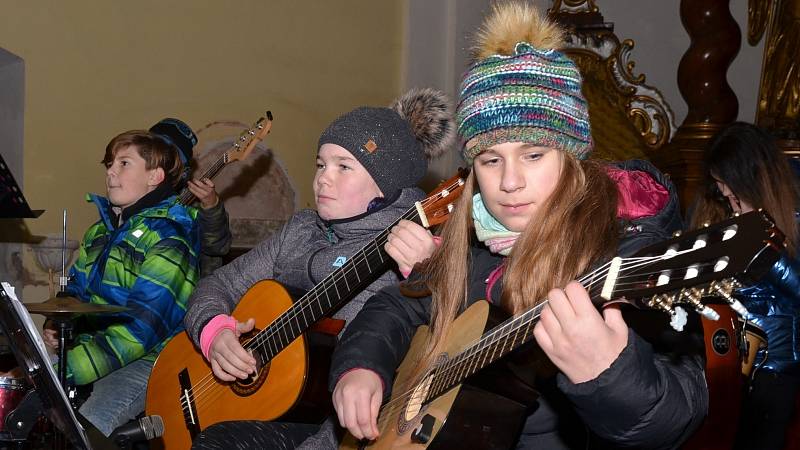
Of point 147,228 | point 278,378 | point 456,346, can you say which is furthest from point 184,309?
point 456,346

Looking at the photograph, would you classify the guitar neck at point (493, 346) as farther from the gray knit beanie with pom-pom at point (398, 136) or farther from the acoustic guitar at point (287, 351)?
the gray knit beanie with pom-pom at point (398, 136)

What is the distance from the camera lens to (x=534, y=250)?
1.96 m

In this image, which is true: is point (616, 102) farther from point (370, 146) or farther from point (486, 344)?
point (486, 344)

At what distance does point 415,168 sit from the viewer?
10.6 feet

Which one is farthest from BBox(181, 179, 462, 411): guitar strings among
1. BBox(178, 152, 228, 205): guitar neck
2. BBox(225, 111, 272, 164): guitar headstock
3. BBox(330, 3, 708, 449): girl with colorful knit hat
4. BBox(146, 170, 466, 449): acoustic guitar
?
BBox(225, 111, 272, 164): guitar headstock

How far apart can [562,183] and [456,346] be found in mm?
439

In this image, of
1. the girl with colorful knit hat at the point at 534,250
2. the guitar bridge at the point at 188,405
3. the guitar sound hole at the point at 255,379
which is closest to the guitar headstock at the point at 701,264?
the girl with colorful knit hat at the point at 534,250

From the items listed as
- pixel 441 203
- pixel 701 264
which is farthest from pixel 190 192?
pixel 701 264

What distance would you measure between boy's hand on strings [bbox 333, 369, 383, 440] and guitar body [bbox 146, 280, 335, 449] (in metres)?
0.72

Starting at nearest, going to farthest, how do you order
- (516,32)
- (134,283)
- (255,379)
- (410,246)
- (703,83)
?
1. (516,32)
2. (410,246)
3. (255,379)
4. (134,283)
5. (703,83)

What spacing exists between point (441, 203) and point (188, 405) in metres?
1.25

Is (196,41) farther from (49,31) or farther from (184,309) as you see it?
(184,309)

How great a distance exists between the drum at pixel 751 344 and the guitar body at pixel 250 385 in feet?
4.57

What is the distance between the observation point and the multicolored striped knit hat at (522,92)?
209 centimetres
